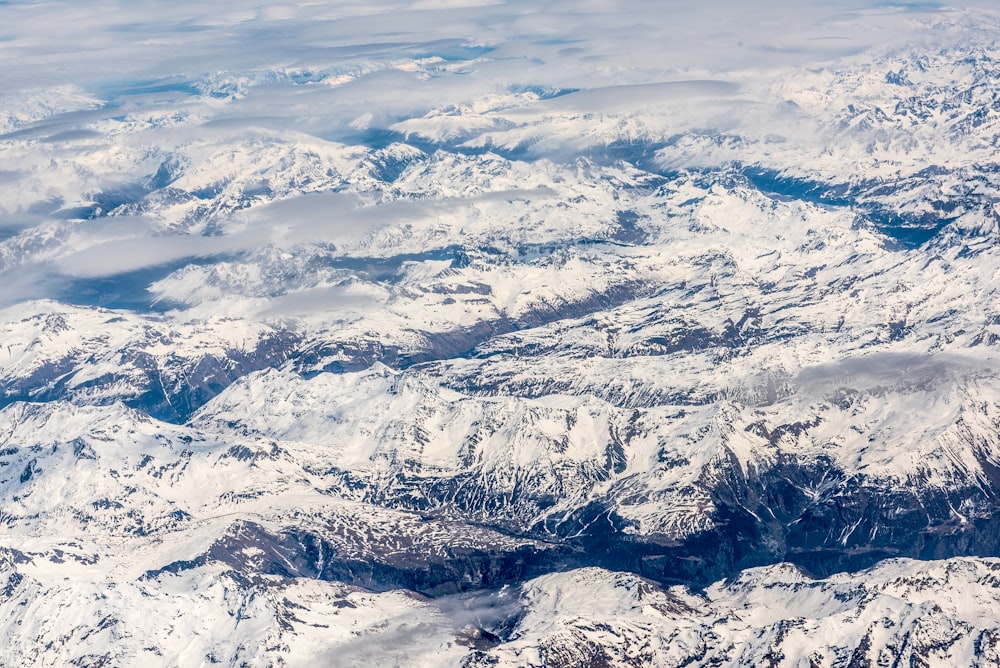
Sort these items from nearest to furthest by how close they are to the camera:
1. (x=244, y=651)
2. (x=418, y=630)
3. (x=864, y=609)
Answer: (x=864, y=609) < (x=244, y=651) < (x=418, y=630)

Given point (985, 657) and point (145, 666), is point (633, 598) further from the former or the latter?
point (145, 666)

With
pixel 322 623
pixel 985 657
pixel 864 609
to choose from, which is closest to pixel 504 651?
pixel 322 623

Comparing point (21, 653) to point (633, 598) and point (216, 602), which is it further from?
point (633, 598)

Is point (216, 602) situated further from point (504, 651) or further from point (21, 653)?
point (504, 651)

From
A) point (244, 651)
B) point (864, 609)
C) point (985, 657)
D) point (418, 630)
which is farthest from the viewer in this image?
point (418, 630)

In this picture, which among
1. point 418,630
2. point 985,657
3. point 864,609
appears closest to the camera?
point 985,657

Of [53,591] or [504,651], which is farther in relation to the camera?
[53,591]

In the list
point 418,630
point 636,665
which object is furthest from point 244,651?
point 636,665

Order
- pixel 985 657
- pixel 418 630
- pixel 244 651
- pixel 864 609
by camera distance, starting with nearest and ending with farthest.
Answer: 1. pixel 985 657
2. pixel 864 609
3. pixel 244 651
4. pixel 418 630

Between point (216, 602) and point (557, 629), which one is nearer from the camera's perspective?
point (557, 629)
